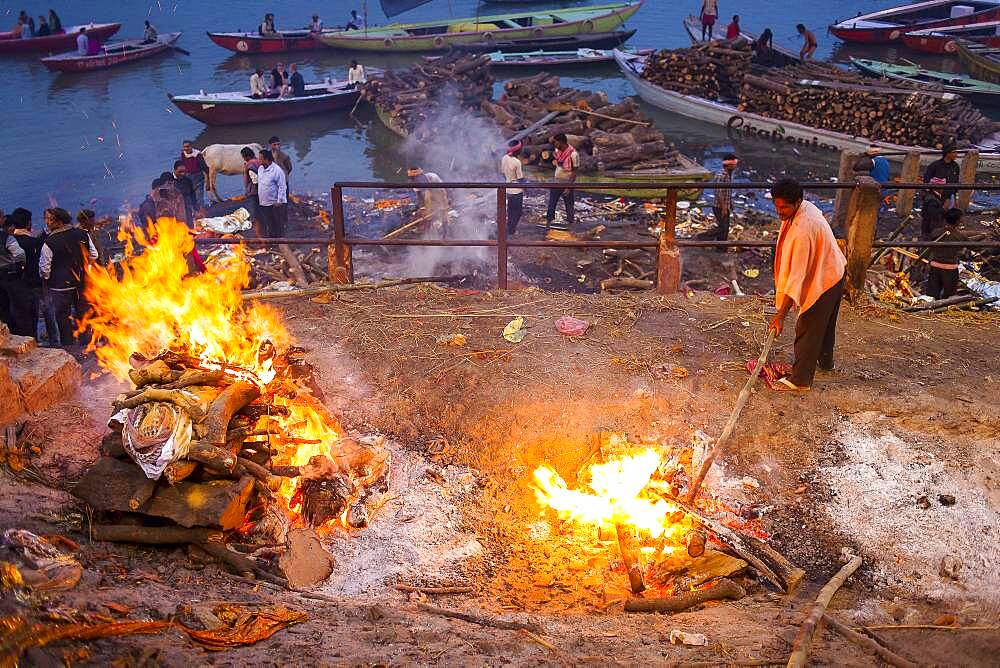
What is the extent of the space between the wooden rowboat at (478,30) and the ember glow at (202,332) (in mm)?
28207

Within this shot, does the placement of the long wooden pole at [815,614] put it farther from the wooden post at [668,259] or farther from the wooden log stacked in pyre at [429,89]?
the wooden log stacked in pyre at [429,89]

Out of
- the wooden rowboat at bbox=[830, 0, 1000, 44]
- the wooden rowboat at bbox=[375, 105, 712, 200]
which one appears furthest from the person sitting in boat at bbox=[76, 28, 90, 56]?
the wooden rowboat at bbox=[830, 0, 1000, 44]

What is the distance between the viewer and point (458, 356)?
23.7ft

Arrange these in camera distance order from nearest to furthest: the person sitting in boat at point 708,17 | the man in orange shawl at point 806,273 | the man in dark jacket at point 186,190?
the man in orange shawl at point 806,273
the man in dark jacket at point 186,190
the person sitting in boat at point 708,17

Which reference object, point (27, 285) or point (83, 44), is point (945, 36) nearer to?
point (27, 285)

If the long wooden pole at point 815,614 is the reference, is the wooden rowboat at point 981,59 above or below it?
above

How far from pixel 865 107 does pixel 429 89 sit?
12633mm

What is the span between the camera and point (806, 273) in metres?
6.27

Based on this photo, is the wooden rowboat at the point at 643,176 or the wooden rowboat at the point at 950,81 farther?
the wooden rowboat at the point at 950,81

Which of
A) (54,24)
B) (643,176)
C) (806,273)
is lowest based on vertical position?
(643,176)

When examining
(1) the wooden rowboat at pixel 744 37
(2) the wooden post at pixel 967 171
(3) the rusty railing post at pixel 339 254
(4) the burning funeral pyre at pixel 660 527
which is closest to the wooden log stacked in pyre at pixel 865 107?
(1) the wooden rowboat at pixel 744 37

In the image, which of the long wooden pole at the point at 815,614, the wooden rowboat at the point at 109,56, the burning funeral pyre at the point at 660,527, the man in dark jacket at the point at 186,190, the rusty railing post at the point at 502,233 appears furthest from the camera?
the wooden rowboat at the point at 109,56

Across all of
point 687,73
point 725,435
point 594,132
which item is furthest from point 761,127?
point 725,435

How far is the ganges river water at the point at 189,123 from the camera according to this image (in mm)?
22219
